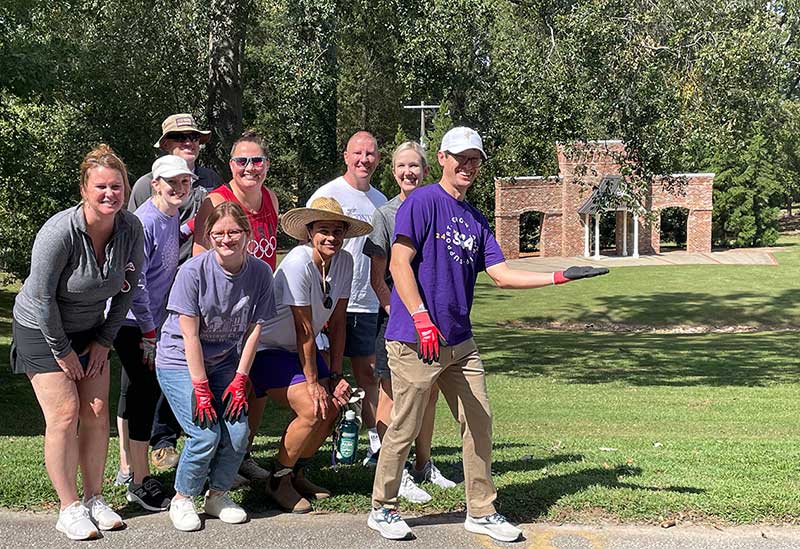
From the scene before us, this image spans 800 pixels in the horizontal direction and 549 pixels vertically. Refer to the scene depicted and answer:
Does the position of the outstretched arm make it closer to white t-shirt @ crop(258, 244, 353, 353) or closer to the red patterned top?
white t-shirt @ crop(258, 244, 353, 353)

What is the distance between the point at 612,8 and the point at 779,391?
6264 mm

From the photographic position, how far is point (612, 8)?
14453mm

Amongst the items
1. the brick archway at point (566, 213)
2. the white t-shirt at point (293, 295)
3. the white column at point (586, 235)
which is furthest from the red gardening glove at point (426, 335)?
the white column at point (586, 235)

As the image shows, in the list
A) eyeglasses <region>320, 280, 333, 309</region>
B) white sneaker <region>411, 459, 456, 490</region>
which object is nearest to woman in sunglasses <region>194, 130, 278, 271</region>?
eyeglasses <region>320, 280, 333, 309</region>

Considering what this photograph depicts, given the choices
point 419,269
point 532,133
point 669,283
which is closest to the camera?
point 419,269

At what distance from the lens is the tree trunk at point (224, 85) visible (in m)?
13.9

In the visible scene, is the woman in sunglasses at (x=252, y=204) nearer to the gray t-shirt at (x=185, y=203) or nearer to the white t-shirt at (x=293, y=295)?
A: the gray t-shirt at (x=185, y=203)

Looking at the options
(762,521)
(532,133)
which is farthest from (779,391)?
(762,521)

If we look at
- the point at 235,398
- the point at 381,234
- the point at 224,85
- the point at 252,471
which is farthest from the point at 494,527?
the point at 224,85

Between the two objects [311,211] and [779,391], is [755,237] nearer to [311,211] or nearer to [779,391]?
[779,391]

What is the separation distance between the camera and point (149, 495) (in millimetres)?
5285

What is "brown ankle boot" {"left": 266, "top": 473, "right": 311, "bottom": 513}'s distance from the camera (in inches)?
206

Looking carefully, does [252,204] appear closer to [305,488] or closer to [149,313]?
[149,313]

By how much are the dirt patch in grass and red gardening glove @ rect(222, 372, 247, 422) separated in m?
20.6
